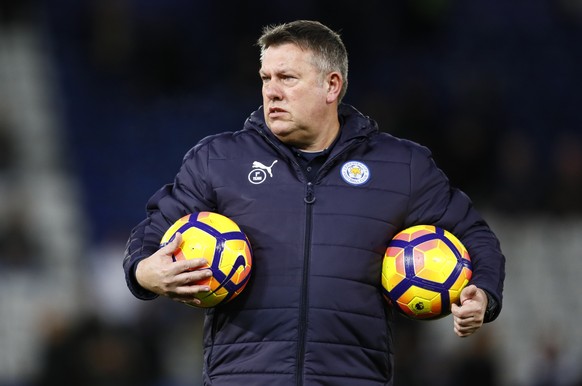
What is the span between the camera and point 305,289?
4.26 meters

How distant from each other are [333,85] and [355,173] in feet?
1.23

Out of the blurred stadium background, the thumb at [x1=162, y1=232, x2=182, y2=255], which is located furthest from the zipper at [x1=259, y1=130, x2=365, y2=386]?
the blurred stadium background

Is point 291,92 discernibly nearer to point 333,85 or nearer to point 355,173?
point 333,85

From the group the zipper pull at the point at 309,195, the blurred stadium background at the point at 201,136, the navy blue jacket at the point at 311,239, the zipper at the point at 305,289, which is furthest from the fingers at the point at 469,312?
the blurred stadium background at the point at 201,136

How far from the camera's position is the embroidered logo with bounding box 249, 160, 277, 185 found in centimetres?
441

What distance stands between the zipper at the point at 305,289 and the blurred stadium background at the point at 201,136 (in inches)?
208

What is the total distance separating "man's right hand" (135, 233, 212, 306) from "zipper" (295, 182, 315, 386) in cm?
35

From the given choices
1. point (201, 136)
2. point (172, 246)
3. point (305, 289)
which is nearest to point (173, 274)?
point (172, 246)

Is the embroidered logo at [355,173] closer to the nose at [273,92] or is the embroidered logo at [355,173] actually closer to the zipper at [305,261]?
the zipper at [305,261]

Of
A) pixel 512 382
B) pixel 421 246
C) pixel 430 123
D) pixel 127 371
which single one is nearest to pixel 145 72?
pixel 430 123

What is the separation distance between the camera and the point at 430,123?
11469 millimetres

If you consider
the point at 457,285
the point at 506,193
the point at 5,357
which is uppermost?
the point at 457,285

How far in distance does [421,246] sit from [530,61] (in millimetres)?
9780

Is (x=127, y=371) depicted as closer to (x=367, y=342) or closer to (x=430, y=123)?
(x=430, y=123)
